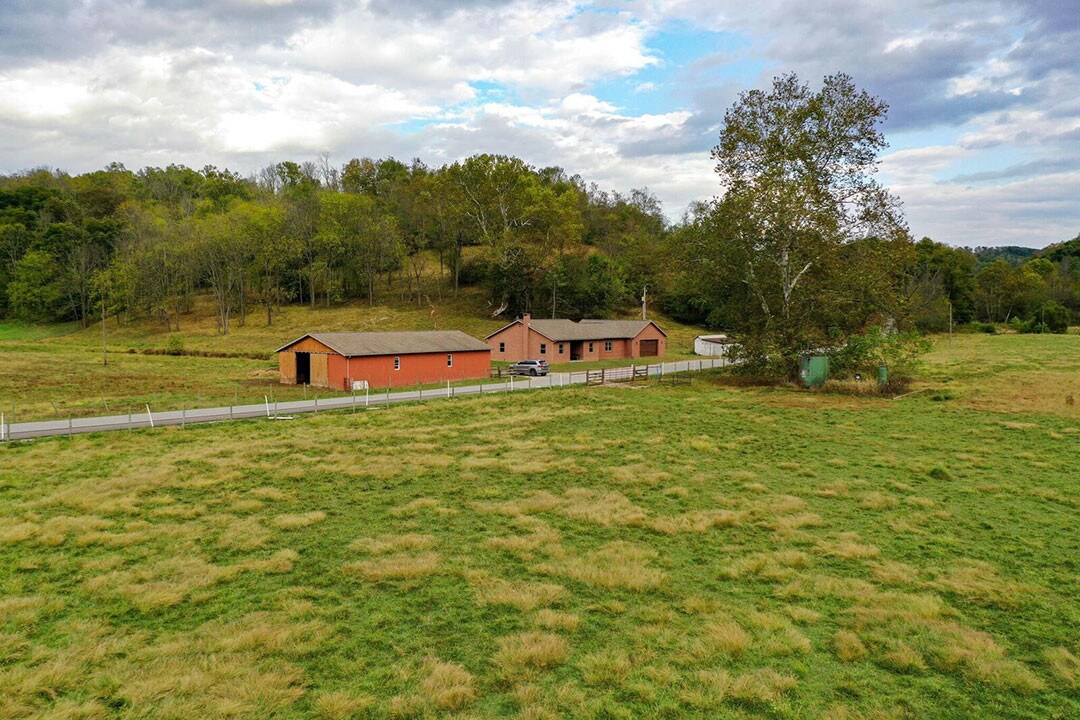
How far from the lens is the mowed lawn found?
8008mm

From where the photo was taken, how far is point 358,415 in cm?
3045

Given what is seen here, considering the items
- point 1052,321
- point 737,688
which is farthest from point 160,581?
point 1052,321

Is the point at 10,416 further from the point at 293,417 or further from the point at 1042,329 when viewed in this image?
the point at 1042,329

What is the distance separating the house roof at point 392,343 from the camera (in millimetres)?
40781

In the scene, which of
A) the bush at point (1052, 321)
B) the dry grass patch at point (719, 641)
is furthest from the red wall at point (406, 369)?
the bush at point (1052, 321)

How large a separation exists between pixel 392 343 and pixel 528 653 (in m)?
37.1

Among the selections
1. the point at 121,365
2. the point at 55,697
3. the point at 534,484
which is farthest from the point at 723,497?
the point at 121,365

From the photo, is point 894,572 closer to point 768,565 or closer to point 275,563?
point 768,565

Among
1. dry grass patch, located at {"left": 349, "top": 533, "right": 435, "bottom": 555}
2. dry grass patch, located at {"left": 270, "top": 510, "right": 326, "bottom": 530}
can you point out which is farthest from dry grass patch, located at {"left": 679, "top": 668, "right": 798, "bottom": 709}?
dry grass patch, located at {"left": 270, "top": 510, "right": 326, "bottom": 530}

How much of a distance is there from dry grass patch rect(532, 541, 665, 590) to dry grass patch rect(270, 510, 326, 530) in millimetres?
6461

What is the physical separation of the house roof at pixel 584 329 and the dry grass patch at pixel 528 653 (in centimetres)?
5207

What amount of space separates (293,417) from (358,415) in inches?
123

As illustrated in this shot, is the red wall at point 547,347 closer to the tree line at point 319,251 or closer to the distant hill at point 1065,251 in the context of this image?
the tree line at point 319,251

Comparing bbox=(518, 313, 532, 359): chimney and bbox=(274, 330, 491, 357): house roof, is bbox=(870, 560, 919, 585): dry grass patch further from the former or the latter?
bbox=(518, 313, 532, 359): chimney
